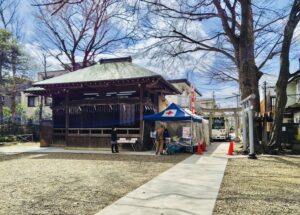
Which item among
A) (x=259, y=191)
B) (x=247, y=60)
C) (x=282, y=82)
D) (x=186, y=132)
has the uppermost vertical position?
(x=247, y=60)

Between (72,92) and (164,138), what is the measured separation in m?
8.00

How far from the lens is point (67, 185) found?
8680 mm

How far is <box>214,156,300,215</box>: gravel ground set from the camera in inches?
246

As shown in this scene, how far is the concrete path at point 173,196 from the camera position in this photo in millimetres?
6117

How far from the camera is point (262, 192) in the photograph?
25.3 feet

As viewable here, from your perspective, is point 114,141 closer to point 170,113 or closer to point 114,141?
point 114,141

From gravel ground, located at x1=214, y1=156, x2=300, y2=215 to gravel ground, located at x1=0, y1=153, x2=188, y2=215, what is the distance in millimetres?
2357

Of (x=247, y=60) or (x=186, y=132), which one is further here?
(x=186, y=132)

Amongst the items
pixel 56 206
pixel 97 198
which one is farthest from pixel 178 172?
pixel 56 206

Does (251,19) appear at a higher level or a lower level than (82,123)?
higher

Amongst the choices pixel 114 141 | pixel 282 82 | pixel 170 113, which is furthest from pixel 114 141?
pixel 282 82

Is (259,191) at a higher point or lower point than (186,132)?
lower

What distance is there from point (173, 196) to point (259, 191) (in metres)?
2.17

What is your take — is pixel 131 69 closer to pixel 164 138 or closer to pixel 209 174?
pixel 164 138
